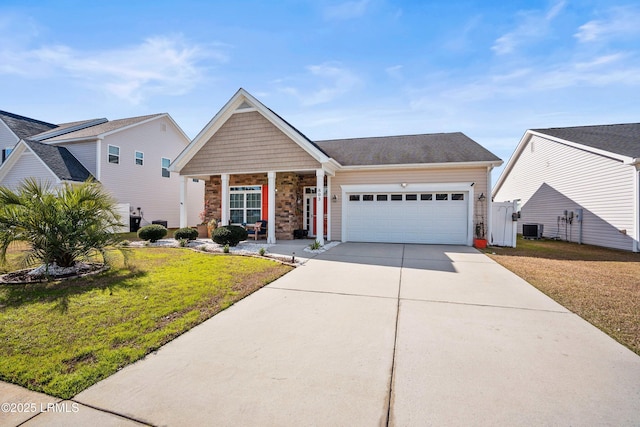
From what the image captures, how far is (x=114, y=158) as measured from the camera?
17.4 m

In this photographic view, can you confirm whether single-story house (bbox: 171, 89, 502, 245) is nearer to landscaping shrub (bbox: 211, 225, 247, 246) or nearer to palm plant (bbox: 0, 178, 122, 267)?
landscaping shrub (bbox: 211, 225, 247, 246)

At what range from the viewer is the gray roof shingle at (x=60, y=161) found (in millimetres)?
15124

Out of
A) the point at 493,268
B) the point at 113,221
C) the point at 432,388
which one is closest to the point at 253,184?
the point at 113,221

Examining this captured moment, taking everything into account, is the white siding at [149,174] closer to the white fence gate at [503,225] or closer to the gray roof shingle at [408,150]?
the gray roof shingle at [408,150]

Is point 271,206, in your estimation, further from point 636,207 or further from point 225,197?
point 636,207

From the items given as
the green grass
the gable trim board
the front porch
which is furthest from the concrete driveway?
the front porch

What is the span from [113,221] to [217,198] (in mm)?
7940

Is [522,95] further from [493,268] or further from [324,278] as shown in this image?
[324,278]

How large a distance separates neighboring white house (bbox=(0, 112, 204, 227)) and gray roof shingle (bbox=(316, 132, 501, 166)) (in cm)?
812

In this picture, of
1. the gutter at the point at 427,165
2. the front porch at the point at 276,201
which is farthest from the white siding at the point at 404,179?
the front porch at the point at 276,201

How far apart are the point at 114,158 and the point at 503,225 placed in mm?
21244

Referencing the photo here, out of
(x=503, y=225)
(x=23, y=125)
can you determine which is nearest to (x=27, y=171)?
(x=23, y=125)

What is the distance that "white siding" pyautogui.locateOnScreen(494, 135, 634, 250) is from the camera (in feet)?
36.7

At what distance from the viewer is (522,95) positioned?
10680mm
